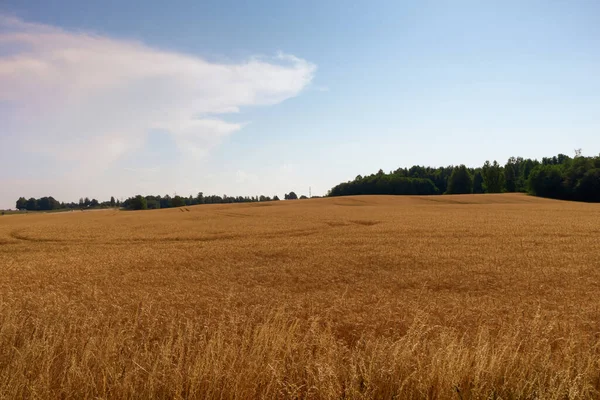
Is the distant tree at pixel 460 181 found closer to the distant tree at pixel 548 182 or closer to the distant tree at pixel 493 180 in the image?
the distant tree at pixel 493 180

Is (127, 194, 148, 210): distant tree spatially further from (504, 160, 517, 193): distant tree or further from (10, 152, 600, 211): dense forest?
(504, 160, 517, 193): distant tree

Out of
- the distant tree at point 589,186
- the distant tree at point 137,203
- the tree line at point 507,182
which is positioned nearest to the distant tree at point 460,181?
the tree line at point 507,182

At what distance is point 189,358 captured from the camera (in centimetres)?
703

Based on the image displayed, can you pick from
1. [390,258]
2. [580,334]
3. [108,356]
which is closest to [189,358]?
[108,356]

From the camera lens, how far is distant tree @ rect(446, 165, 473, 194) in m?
122

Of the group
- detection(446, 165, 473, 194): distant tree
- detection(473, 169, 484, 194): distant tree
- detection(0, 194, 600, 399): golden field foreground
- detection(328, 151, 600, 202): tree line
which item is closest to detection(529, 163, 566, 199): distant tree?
detection(328, 151, 600, 202): tree line

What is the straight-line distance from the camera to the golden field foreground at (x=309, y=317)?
19.8ft

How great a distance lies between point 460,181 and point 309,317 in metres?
123

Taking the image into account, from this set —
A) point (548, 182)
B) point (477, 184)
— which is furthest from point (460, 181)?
point (548, 182)

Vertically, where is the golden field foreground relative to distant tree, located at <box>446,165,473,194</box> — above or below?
below

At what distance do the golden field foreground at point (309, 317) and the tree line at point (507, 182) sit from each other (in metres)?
73.1

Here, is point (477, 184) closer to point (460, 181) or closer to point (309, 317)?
point (460, 181)

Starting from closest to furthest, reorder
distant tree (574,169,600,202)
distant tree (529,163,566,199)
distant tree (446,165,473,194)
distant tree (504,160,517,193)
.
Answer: distant tree (574,169,600,202) → distant tree (529,163,566,199) → distant tree (446,165,473,194) → distant tree (504,160,517,193)

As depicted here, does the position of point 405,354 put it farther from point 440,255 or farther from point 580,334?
point 440,255
